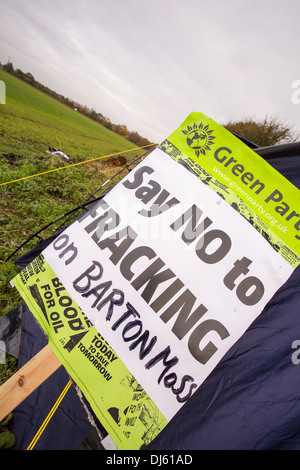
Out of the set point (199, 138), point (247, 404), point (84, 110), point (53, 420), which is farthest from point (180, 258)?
point (84, 110)

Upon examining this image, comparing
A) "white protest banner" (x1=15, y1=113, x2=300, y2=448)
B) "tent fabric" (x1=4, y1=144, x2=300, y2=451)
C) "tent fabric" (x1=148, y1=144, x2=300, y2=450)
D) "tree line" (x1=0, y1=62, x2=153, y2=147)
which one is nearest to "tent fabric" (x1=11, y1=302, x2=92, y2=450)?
"tent fabric" (x1=4, y1=144, x2=300, y2=451)

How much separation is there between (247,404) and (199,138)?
1650mm

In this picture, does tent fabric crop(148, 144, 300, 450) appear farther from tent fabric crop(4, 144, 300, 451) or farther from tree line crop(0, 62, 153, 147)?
tree line crop(0, 62, 153, 147)

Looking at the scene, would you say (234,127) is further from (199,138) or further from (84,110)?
(84,110)

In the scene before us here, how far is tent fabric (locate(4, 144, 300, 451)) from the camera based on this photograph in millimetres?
1224

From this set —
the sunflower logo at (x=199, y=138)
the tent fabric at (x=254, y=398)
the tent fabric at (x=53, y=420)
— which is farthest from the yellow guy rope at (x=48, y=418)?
the sunflower logo at (x=199, y=138)

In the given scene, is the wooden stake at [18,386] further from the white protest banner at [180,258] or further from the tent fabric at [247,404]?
the tent fabric at [247,404]

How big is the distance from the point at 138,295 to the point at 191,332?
Answer: 31 centimetres

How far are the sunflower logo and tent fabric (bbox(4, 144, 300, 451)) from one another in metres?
1.12

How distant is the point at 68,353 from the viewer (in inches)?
42.1

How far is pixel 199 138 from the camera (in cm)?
131

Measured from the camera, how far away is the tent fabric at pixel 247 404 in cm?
122

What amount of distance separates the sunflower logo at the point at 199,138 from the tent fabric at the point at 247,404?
112 centimetres
